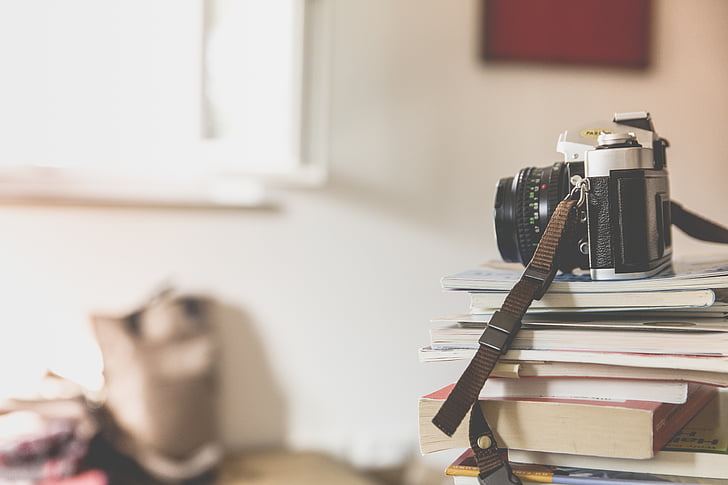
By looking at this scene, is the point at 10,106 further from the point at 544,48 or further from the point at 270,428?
the point at 544,48

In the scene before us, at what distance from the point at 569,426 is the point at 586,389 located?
38mm

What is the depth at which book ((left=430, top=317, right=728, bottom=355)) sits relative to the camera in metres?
0.54

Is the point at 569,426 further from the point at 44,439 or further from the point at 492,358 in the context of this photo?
the point at 44,439

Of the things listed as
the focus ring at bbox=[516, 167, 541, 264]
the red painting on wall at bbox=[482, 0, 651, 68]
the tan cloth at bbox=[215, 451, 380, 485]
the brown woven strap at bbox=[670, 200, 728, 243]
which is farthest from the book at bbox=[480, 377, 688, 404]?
the red painting on wall at bbox=[482, 0, 651, 68]

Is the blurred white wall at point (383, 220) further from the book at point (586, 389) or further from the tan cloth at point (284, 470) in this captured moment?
the book at point (586, 389)

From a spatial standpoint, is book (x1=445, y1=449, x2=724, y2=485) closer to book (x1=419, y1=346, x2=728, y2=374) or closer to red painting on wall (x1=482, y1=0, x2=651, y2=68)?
book (x1=419, y1=346, x2=728, y2=374)

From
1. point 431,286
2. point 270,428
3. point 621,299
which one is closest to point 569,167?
point 621,299

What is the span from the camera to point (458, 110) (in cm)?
171

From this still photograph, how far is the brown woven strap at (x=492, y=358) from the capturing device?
0.55 metres

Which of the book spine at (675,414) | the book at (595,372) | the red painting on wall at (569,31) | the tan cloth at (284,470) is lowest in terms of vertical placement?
the tan cloth at (284,470)

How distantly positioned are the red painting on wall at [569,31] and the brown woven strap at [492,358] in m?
1.24

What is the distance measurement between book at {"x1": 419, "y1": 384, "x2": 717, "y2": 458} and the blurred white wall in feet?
3.53

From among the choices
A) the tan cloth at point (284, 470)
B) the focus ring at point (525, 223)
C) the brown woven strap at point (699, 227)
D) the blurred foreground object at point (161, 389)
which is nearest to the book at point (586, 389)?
the focus ring at point (525, 223)

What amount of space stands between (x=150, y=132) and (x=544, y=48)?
913mm
